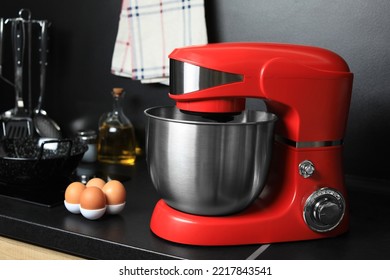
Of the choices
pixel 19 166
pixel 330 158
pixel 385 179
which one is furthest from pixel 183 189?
pixel 385 179

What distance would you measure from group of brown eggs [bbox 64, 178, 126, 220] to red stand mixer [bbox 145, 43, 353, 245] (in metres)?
0.11

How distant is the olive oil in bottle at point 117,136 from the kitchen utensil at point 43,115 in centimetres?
21

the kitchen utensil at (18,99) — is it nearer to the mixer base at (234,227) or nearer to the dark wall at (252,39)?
the dark wall at (252,39)

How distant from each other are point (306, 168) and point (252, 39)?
0.58 metres

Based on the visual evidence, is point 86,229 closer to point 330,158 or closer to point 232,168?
point 232,168

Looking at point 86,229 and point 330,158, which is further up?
point 330,158

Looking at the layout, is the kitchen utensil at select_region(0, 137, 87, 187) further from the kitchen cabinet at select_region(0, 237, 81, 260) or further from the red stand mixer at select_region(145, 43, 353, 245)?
the red stand mixer at select_region(145, 43, 353, 245)

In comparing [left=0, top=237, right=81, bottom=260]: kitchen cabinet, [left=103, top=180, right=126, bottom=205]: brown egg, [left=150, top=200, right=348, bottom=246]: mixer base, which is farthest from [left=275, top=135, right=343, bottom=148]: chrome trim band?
[left=0, top=237, right=81, bottom=260]: kitchen cabinet

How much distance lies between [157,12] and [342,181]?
2.64 feet

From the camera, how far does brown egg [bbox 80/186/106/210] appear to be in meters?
1.14

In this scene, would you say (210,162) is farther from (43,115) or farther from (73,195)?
(43,115)

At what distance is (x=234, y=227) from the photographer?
1040 millimetres

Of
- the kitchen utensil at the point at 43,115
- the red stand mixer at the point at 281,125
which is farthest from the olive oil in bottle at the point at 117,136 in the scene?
the red stand mixer at the point at 281,125

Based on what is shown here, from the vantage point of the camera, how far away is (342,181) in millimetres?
1120
